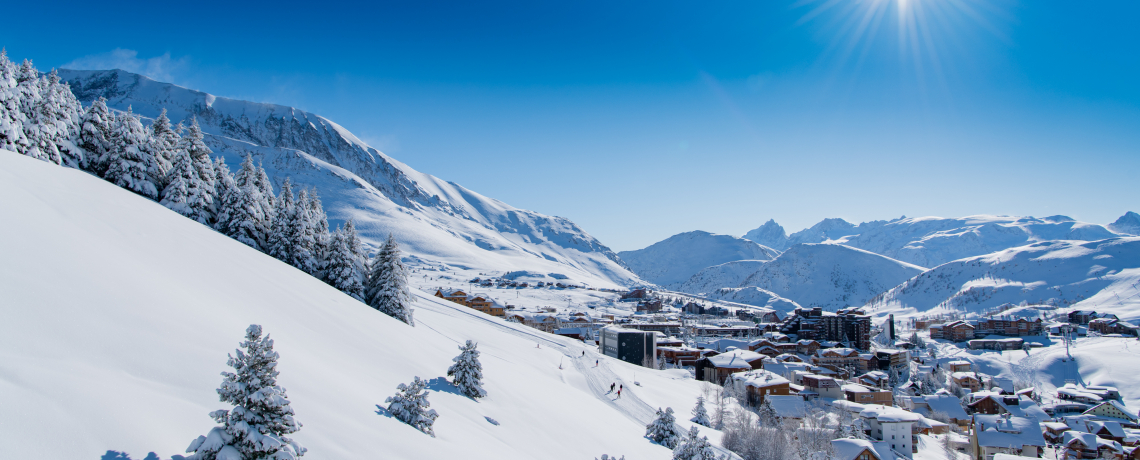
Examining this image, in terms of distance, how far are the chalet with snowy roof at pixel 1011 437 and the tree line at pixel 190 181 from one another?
5330 cm

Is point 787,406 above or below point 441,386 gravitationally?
below

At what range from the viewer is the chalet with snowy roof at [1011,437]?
4653 cm

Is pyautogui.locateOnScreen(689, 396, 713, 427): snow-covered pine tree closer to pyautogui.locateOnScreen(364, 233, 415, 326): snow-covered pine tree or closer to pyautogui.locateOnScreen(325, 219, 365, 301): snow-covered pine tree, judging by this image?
pyautogui.locateOnScreen(364, 233, 415, 326): snow-covered pine tree

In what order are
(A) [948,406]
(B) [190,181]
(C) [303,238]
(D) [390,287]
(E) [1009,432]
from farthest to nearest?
(A) [948,406] → (E) [1009,432] → (C) [303,238] → (B) [190,181] → (D) [390,287]

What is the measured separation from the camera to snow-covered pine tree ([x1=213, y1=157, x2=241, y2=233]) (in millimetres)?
35812

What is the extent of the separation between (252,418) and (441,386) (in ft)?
38.2

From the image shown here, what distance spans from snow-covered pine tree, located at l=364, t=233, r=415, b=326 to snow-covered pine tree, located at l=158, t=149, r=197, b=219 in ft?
40.9

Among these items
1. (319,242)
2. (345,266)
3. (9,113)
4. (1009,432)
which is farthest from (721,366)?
(9,113)

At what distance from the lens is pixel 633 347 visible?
67.2 m

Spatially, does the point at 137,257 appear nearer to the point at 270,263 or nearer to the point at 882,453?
the point at 270,263

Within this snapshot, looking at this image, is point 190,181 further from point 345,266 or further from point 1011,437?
point 1011,437

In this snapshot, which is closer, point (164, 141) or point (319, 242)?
point (164, 141)

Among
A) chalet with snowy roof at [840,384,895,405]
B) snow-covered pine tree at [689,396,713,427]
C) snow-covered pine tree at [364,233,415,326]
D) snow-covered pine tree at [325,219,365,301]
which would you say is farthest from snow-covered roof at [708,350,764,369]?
snow-covered pine tree at [325,219,365,301]

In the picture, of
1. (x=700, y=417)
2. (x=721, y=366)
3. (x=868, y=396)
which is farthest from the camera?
(x=721, y=366)
